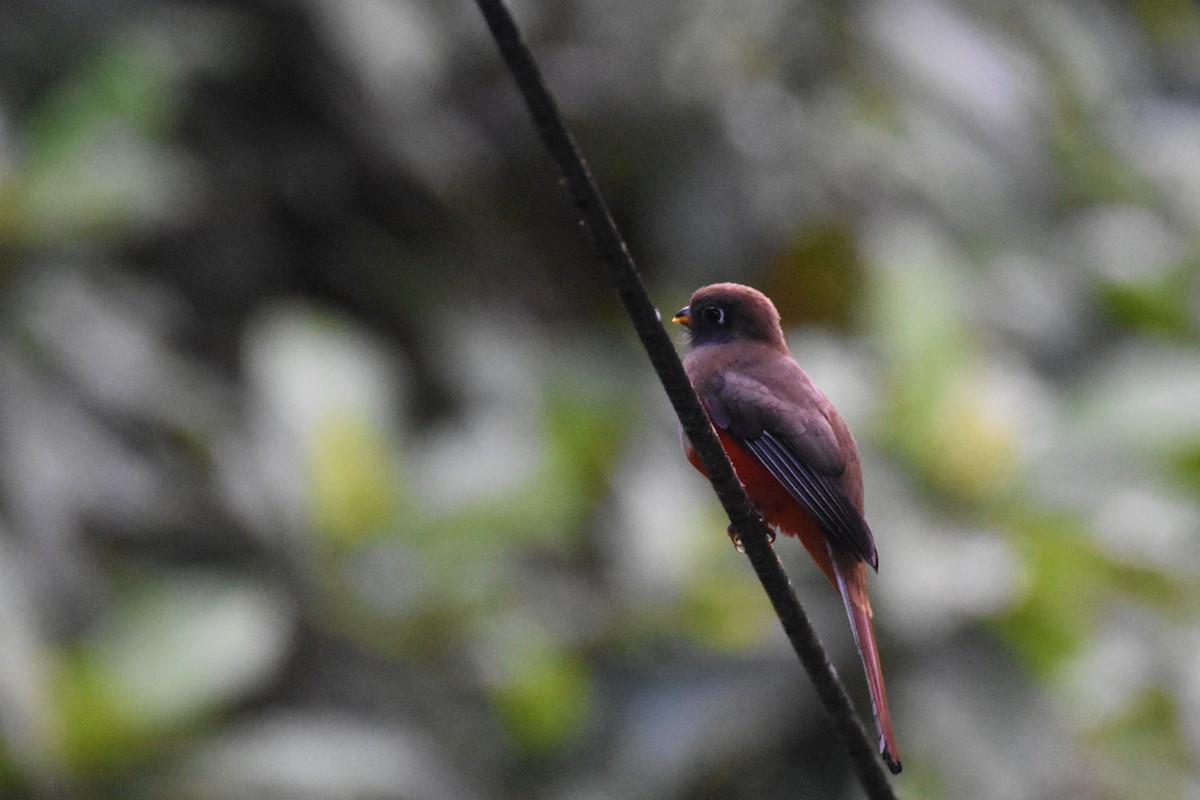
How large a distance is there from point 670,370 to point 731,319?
755 mm

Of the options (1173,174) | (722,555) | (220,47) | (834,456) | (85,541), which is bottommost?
(1173,174)

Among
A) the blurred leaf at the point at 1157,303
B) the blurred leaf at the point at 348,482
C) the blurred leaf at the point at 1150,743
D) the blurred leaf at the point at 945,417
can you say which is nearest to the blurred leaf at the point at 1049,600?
the blurred leaf at the point at 945,417

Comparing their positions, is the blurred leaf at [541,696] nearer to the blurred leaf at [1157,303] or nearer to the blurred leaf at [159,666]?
the blurred leaf at [159,666]

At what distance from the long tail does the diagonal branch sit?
0.02 meters

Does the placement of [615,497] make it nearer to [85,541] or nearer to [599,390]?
[599,390]

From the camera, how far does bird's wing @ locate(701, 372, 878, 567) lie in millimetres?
1611

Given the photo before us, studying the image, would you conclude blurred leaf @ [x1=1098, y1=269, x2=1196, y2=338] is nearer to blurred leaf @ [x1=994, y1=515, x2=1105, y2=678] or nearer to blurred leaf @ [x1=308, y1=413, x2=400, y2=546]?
blurred leaf @ [x1=994, y1=515, x2=1105, y2=678]

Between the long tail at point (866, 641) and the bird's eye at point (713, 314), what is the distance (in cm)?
33

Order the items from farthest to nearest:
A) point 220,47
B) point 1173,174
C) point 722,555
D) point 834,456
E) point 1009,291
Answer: point 1173,174
point 1009,291
point 220,47
point 722,555
point 834,456

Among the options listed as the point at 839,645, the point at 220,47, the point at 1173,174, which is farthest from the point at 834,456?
the point at 1173,174

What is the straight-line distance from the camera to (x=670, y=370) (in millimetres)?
1119

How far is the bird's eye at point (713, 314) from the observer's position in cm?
182

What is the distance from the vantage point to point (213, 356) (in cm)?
514

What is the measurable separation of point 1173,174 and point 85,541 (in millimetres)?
4346
